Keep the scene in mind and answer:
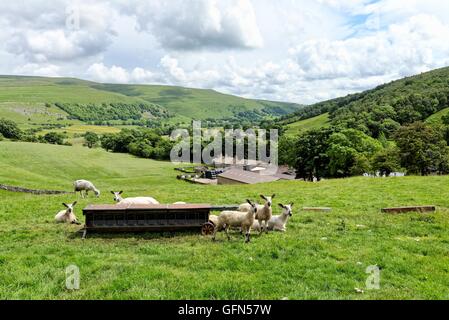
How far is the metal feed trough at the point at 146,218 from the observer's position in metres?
16.8

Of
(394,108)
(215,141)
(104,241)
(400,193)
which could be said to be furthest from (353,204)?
(394,108)

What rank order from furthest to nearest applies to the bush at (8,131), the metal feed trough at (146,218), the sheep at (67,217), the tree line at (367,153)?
1. the bush at (8,131)
2. the tree line at (367,153)
3. the sheep at (67,217)
4. the metal feed trough at (146,218)

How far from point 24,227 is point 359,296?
17.3m

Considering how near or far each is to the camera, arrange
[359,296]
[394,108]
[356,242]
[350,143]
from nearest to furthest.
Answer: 1. [359,296]
2. [356,242]
3. [350,143]
4. [394,108]

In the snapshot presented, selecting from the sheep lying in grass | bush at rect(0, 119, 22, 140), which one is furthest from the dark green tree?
bush at rect(0, 119, 22, 140)

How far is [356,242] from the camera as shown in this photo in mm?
15367

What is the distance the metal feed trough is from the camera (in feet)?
55.0

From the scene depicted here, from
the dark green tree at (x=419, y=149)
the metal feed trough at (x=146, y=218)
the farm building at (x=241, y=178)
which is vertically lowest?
the farm building at (x=241, y=178)

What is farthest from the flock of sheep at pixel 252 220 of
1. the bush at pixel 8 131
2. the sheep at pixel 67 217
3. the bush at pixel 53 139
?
the bush at pixel 53 139

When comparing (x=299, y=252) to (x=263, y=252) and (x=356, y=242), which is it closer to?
(x=263, y=252)

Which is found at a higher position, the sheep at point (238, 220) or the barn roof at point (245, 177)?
the sheep at point (238, 220)

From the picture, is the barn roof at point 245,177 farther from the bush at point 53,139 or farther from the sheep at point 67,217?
the bush at point 53,139

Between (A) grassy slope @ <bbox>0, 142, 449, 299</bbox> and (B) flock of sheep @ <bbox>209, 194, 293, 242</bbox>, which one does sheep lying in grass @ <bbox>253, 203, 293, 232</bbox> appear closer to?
(B) flock of sheep @ <bbox>209, 194, 293, 242</bbox>

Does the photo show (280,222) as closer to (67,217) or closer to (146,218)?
(146,218)
